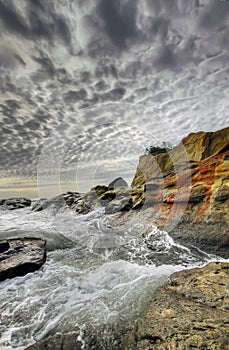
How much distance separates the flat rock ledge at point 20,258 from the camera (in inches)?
218

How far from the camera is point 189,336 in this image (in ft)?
8.40

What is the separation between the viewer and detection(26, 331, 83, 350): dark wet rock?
2793mm

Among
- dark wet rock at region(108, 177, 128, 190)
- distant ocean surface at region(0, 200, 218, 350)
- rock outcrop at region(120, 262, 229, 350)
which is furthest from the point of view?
dark wet rock at region(108, 177, 128, 190)

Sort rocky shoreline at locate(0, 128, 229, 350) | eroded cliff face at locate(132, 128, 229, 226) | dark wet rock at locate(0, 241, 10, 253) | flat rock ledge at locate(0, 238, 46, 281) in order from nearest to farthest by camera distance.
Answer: rocky shoreline at locate(0, 128, 229, 350) < flat rock ledge at locate(0, 238, 46, 281) < dark wet rock at locate(0, 241, 10, 253) < eroded cliff face at locate(132, 128, 229, 226)

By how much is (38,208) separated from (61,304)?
22.6 m

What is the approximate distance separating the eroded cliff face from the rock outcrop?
394 centimetres

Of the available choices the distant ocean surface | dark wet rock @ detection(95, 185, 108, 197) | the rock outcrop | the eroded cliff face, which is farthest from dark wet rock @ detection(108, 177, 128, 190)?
the rock outcrop

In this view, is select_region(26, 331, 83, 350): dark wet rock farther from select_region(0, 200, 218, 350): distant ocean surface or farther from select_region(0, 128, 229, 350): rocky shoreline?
select_region(0, 200, 218, 350): distant ocean surface

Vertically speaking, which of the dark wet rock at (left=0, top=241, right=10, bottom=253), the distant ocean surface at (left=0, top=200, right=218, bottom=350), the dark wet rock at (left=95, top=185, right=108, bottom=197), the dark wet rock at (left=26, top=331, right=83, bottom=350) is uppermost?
the dark wet rock at (left=95, top=185, right=108, bottom=197)

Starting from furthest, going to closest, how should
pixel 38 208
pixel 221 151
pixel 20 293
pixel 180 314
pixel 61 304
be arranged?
pixel 38 208 < pixel 221 151 < pixel 20 293 < pixel 61 304 < pixel 180 314

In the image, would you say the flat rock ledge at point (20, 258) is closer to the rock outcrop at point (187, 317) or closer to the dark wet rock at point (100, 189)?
the rock outcrop at point (187, 317)

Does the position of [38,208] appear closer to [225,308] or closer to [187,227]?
[187,227]

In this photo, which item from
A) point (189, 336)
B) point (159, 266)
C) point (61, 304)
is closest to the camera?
point (189, 336)

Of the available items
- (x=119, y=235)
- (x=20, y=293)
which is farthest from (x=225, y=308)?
(x=119, y=235)
